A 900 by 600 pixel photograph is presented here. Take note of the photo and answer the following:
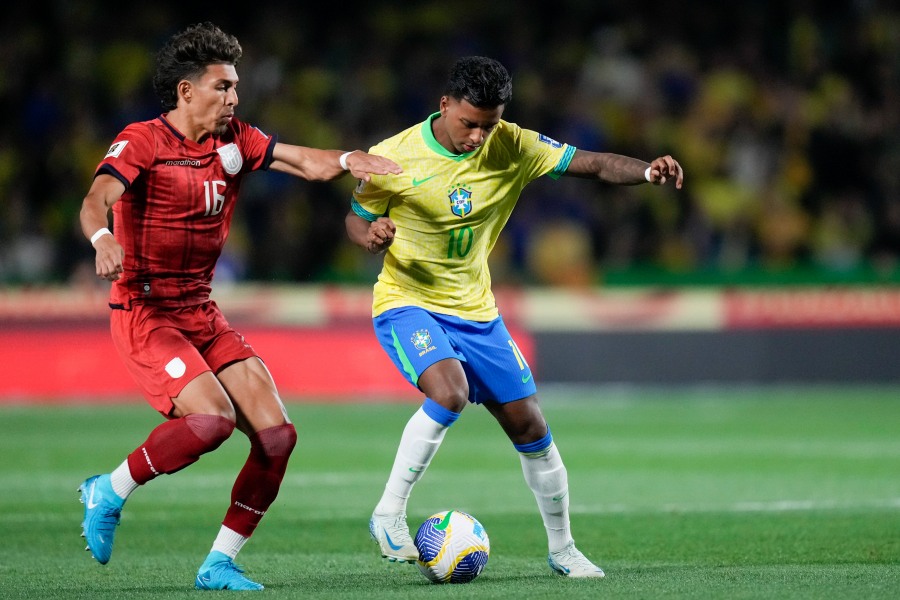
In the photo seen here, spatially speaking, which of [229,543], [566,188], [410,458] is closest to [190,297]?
[229,543]

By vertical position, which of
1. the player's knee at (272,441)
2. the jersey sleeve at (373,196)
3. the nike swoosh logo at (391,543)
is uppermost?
the jersey sleeve at (373,196)

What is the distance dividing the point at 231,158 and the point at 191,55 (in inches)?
18.5

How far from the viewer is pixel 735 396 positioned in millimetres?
16203

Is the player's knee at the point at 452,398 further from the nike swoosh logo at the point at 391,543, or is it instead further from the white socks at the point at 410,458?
the nike swoosh logo at the point at 391,543

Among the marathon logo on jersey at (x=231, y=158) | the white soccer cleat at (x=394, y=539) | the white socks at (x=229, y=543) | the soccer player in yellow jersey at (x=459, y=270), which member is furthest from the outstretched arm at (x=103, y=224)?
the white soccer cleat at (x=394, y=539)

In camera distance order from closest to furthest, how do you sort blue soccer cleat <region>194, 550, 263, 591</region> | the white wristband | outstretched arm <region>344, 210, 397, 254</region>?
1. the white wristband
2. blue soccer cleat <region>194, 550, 263, 591</region>
3. outstretched arm <region>344, 210, 397, 254</region>

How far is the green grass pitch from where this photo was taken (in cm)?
598

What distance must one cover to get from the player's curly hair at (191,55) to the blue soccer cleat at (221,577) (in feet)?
6.49

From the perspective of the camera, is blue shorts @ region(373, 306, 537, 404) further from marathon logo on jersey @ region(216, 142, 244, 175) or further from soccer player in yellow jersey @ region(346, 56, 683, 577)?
marathon logo on jersey @ region(216, 142, 244, 175)

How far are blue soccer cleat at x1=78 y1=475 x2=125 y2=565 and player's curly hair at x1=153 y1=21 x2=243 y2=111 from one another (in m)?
1.68

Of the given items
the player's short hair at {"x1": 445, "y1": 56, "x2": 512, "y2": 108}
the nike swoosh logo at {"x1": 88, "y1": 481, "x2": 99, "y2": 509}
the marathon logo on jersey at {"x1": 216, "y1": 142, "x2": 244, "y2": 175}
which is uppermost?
the player's short hair at {"x1": 445, "y1": 56, "x2": 512, "y2": 108}

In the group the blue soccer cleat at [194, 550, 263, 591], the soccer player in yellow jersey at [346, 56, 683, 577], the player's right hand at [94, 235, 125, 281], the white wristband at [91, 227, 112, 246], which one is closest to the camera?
the player's right hand at [94, 235, 125, 281]

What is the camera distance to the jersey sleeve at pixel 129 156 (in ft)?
18.7

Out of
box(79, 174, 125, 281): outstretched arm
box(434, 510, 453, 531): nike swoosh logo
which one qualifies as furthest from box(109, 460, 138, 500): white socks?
box(434, 510, 453, 531): nike swoosh logo
